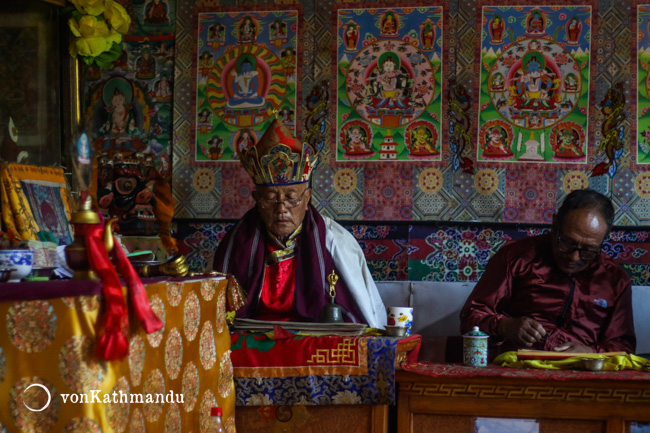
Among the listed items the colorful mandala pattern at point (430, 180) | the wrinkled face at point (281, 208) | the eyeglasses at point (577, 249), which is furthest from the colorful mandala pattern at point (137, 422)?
the colorful mandala pattern at point (430, 180)

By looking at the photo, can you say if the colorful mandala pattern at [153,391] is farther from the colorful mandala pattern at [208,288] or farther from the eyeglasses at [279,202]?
the eyeglasses at [279,202]

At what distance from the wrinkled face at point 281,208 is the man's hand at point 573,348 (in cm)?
154

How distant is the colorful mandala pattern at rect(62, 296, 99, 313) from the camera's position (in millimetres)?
2000

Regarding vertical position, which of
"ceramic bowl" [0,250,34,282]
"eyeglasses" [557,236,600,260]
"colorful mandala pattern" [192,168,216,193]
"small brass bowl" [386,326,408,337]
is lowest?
"small brass bowl" [386,326,408,337]

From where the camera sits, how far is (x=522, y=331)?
11.4 feet

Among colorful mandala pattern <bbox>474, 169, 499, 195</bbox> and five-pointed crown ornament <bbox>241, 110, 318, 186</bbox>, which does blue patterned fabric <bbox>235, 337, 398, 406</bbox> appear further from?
colorful mandala pattern <bbox>474, 169, 499, 195</bbox>

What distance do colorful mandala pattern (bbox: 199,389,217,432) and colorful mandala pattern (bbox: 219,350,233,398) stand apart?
4.4 inches

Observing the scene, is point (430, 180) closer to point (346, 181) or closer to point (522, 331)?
point (346, 181)

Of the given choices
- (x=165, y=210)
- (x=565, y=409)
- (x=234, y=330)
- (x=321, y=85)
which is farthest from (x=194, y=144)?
(x=565, y=409)

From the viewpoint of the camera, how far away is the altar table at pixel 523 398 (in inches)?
111

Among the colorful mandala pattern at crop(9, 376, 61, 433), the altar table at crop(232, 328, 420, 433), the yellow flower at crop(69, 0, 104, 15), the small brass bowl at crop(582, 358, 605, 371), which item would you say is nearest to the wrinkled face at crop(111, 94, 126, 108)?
the yellow flower at crop(69, 0, 104, 15)

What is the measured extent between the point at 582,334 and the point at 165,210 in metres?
2.77

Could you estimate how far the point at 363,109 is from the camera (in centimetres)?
490

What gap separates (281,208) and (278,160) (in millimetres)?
273
